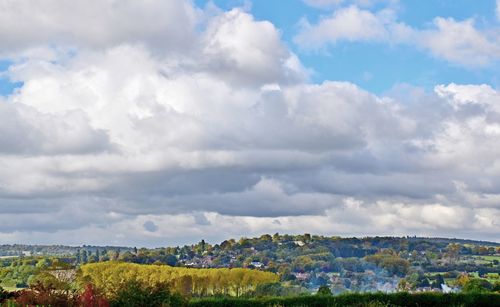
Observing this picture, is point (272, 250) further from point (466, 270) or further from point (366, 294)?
point (366, 294)

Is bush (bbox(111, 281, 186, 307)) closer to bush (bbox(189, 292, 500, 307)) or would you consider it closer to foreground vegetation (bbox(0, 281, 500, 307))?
foreground vegetation (bbox(0, 281, 500, 307))

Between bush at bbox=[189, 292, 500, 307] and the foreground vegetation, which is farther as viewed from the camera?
bush at bbox=[189, 292, 500, 307]

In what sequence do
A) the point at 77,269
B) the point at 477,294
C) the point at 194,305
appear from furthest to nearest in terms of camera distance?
the point at 77,269 → the point at 477,294 → the point at 194,305

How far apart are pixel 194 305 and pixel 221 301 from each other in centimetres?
135

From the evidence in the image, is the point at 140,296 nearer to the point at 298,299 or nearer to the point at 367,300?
the point at 298,299

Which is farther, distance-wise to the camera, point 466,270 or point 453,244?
point 453,244

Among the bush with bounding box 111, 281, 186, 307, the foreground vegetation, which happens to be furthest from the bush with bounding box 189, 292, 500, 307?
the bush with bounding box 111, 281, 186, 307

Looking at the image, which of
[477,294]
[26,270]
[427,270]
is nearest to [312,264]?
[427,270]

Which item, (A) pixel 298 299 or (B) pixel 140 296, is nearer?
(B) pixel 140 296

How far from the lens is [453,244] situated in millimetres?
105938

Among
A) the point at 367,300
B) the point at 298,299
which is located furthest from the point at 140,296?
the point at 367,300

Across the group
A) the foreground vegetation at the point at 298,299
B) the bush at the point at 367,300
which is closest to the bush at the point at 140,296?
the foreground vegetation at the point at 298,299

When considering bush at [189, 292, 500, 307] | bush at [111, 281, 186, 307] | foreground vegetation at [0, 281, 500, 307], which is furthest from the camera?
bush at [189, 292, 500, 307]

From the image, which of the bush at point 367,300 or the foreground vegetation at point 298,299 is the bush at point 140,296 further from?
the bush at point 367,300
